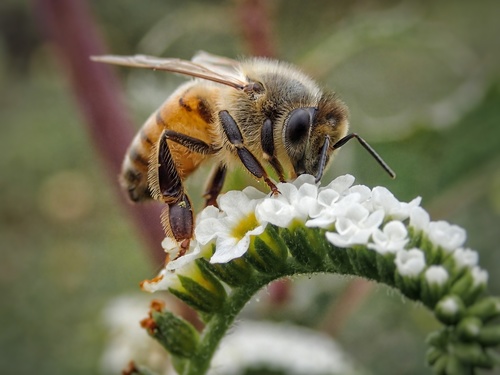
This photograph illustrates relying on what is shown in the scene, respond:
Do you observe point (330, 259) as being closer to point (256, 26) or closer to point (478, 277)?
point (478, 277)

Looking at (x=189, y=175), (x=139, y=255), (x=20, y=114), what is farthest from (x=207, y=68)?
(x=20, y=114)

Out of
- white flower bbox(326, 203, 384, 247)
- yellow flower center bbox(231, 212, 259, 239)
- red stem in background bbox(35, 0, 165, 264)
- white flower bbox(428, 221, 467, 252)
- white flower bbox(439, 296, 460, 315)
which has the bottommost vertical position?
white flower bbox(439, 296, 460, 315)

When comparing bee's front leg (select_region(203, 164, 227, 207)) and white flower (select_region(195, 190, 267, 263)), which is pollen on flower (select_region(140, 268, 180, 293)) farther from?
bee's front leg (select_region(203, 164, 227, 207))

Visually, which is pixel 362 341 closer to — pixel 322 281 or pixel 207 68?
pixel 322 281

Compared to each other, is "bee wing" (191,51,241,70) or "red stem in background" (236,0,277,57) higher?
"red stem in background" (236,0,277,57)

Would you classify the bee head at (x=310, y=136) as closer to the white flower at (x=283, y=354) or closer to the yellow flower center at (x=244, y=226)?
the yellow flower center at (x=244, y=226)

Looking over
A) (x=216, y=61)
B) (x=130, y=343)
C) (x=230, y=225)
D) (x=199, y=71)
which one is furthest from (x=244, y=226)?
(x=130, y=343)

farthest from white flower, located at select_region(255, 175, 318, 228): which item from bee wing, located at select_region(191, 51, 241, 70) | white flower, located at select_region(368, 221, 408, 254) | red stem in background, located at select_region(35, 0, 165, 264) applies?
red stem in background, located at select_region(35, 0, 165, 264)

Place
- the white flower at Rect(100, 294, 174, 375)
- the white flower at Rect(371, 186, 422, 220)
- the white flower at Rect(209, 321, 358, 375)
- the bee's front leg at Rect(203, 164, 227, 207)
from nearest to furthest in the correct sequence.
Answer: the white flower at Rect(371, 186, 422, 220)
the bee's front leg at Rect(203, 164, 227, 207)
the white flower at Rect(209, 321, 358, 375)
the white flower at Rect(100, 294, 174, 375)
